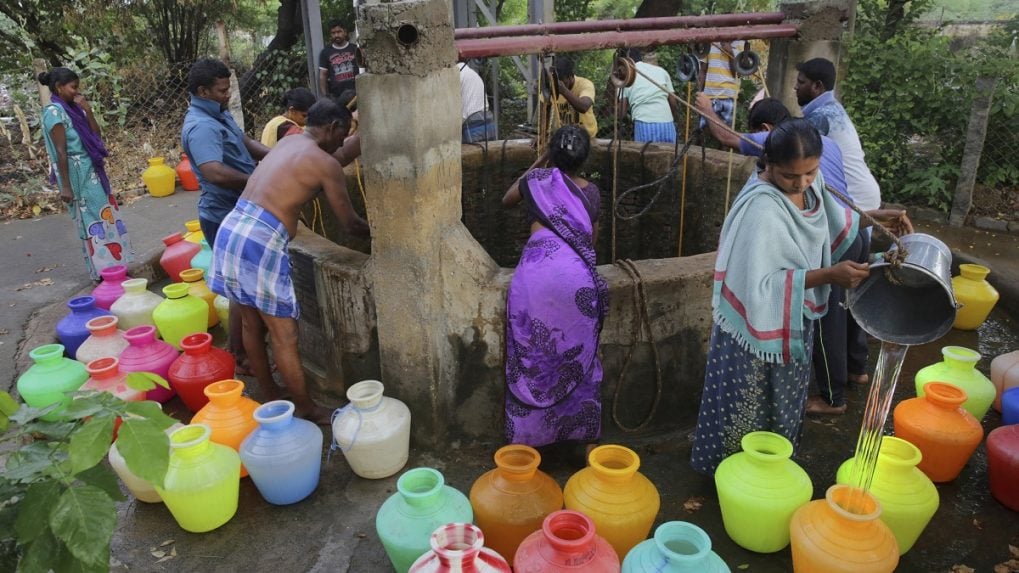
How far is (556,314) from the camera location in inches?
129

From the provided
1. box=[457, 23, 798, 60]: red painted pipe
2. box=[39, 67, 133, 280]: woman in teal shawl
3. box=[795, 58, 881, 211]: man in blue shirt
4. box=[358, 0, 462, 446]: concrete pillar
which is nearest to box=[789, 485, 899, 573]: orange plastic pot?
box=[358, 0, 462, 446]: concrete pillar

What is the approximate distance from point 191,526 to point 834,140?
12.9ft

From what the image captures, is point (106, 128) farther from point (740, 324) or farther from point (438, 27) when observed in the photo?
point (740, 324)

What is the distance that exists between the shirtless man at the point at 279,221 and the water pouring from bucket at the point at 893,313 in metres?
2.47

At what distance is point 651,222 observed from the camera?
19.2ft

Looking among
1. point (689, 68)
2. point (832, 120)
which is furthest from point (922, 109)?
point (689, 68)

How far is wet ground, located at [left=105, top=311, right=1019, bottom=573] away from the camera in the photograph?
3053mm

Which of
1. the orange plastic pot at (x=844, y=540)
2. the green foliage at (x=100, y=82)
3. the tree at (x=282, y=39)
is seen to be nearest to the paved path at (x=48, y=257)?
the green foliage at (x=100, y=82)

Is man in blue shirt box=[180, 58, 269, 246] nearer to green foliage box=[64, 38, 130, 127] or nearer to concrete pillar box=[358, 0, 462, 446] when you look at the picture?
concrete pillar box=[358, 0, 462, 446]

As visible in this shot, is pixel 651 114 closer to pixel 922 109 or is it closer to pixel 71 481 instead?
pixel 922 109

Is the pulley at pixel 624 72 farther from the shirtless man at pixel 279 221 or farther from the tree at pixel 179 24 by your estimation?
the tree at pixel 179 24

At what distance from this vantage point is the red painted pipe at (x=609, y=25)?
12.8 ft

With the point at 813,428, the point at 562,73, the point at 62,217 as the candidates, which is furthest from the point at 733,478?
the point at 62,217

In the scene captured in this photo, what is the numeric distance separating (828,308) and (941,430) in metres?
0.98
